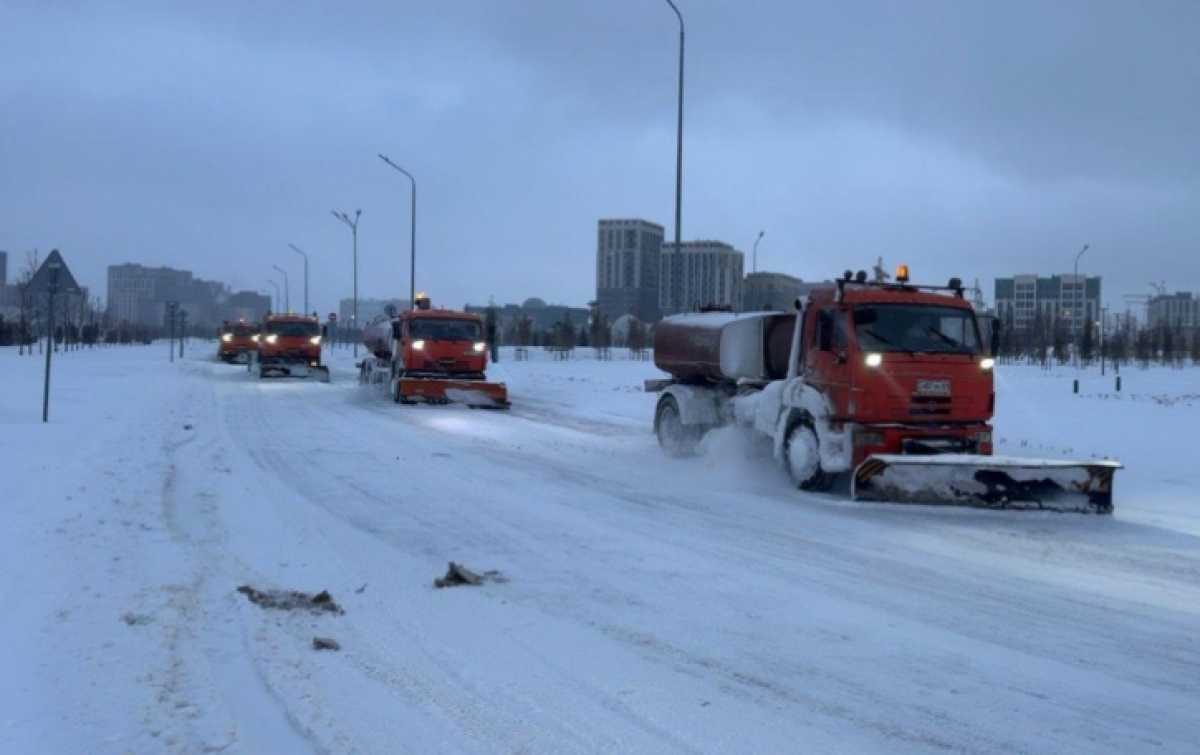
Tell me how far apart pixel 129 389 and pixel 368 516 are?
19.9 m

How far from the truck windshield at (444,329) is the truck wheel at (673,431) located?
9.71m

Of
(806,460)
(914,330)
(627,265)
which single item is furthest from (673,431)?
(627,265)

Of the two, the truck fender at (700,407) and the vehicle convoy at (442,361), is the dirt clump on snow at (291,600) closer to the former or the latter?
the truck fender at (700,407)

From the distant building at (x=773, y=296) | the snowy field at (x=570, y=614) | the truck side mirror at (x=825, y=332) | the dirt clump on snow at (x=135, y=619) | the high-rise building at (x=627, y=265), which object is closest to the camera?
the snowy field at (x=570, y=614)

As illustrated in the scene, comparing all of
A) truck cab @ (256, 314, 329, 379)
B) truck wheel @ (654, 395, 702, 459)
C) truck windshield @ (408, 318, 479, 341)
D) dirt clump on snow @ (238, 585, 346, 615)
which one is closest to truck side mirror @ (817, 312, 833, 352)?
truck wheel @ (654, 395, 702, 459)

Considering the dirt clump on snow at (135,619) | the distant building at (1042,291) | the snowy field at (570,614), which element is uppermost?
the distant building at (1042,291)

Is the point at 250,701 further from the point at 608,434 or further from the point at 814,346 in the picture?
the point at 608,434

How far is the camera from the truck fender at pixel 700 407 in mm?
15227

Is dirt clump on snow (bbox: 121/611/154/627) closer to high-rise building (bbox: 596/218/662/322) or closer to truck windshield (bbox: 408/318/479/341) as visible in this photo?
truck windshield (bbox: 408/318/479/341)

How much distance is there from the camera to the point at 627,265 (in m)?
146

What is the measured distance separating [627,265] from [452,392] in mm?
122901

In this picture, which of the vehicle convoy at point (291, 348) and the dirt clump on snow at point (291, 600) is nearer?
the dirt clump on snow at point (291, 600)

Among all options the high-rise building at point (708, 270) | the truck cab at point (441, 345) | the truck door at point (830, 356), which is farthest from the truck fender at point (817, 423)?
the high-rise building at point (708, 270)

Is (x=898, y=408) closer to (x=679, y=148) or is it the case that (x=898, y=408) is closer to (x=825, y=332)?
(x=825, y=332)
